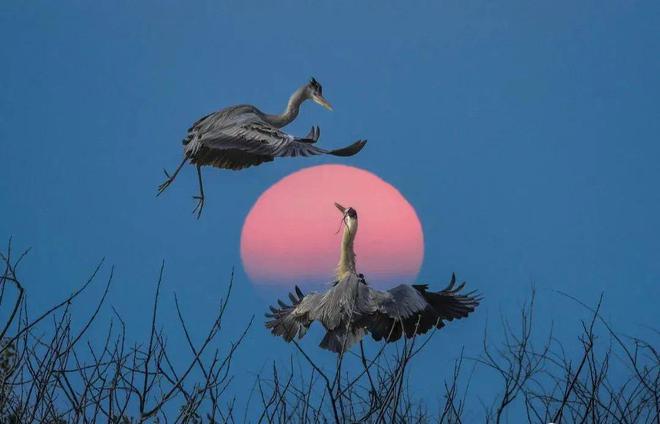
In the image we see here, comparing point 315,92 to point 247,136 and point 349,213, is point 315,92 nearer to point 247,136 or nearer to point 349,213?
point 247,136

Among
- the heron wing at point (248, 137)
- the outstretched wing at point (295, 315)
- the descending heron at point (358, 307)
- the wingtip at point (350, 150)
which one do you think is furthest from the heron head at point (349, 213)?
the wingtip at point (350, 150)

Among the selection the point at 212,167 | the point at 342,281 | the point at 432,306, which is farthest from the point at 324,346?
the point at 212,167

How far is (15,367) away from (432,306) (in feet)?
14.4

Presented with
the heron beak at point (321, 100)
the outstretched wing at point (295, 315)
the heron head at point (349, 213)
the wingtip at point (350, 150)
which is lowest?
the wingtip at point (350, 150)

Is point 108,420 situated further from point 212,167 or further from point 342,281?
point 342,281

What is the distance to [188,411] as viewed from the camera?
334 centimetres

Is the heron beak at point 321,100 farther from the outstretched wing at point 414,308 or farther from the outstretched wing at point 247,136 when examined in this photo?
the outstretched wing at point 414,308

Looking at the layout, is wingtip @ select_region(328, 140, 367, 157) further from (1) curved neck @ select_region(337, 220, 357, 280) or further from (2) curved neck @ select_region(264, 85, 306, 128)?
(1) curved neck @ select_region(337, 220, 357, 280)

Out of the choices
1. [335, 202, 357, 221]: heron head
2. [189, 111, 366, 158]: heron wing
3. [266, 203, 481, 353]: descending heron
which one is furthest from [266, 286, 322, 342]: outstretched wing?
[189, 111, 366, 158]: heron wing

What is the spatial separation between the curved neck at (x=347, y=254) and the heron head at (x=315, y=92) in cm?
116

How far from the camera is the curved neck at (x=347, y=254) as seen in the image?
7492 mm

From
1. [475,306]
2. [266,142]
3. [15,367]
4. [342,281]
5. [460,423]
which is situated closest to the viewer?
[15,367]

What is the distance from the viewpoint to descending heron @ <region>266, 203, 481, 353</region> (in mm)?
6801

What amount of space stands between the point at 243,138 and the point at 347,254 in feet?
5.58
